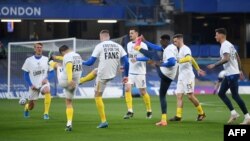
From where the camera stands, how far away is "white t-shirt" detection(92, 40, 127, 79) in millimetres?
18281

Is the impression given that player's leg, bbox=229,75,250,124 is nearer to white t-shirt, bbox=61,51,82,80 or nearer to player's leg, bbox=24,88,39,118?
white t-shirt, bbox=61,51,82,80

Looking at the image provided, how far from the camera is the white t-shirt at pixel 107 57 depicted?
1828 centimetres

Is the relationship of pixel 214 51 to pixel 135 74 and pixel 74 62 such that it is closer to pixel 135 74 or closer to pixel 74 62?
pixel 135 74

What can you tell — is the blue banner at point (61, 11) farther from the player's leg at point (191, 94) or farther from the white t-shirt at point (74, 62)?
the white t-shirt at point (74, 62)

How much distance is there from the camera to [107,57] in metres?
18.4

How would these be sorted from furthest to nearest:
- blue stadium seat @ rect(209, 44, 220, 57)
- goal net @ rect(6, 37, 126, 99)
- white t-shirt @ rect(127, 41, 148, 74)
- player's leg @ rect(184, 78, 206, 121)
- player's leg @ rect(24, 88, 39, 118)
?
1. blue stadium seat @ rect(209, 44, 220, 57)
2. goal net @ rect(6, 37, 126, 99)
3. white t-shirt @ rect(127, 41, 148, 74)
4. player's leg @ rect(24, 88, 39, 118)
5. player's leg @ rect(184, 78, 206, 121)

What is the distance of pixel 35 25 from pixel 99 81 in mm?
30270

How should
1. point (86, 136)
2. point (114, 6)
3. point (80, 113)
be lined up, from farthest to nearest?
point (114, 6) < point (80, 113) < point (86, 136)

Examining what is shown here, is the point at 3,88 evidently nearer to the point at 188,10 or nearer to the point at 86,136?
the point at 188,10

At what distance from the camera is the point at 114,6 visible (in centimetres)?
4506

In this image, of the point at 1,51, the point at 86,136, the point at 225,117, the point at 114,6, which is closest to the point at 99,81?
the point at 86,136

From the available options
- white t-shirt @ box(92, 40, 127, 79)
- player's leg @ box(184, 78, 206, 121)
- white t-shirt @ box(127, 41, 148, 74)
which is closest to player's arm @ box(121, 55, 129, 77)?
white t-shirt @ box(92, 40, 127, 79)

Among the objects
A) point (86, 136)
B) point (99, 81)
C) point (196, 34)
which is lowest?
point (86, 136)

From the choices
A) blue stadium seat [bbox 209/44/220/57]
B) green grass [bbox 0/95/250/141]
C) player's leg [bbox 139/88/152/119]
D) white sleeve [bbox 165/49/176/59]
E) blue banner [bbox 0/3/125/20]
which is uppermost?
blue banner [bbox 0/3/125/20]
